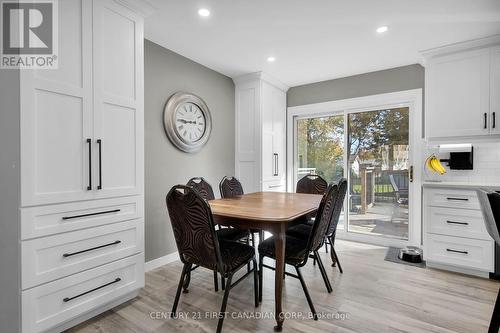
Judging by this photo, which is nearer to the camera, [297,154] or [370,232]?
[370,232]

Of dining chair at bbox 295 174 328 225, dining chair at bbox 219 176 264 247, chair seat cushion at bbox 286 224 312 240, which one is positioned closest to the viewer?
chair seat cushion at bbox 286 224 312 240

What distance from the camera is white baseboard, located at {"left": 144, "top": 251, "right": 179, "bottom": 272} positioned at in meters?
2.77

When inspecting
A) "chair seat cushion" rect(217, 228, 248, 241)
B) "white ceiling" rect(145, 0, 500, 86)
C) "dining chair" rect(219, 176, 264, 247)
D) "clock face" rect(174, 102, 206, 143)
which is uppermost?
"white ceiling" rect(145, 0, 500, 86)

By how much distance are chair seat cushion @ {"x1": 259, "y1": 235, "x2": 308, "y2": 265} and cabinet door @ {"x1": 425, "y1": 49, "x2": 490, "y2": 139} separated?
2.20 metres

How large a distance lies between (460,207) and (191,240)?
2.77 meters

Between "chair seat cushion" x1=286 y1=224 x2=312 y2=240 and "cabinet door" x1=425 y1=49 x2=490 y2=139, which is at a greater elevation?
"cabinet door" x1=425 y1=49 x2=490 y2=139

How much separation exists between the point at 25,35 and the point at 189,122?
1.81 metres

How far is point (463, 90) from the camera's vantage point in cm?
283

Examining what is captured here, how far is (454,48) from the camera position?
111 inches

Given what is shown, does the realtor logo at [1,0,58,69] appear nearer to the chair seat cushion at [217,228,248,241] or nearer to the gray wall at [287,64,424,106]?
the chair seat cushion at [217,228,248,241]

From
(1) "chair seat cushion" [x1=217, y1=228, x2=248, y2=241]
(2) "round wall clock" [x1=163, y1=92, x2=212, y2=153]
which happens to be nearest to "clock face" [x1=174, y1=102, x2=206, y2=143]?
(2) "round wall clock" [x1=163, y1=92, x2=212, y2=153]

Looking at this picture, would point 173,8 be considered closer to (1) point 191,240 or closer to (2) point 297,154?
(1) point 191,240

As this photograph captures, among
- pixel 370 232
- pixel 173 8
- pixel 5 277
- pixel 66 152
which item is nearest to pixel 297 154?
pixel 370 232

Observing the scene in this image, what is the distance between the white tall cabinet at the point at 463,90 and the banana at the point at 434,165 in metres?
0.32
